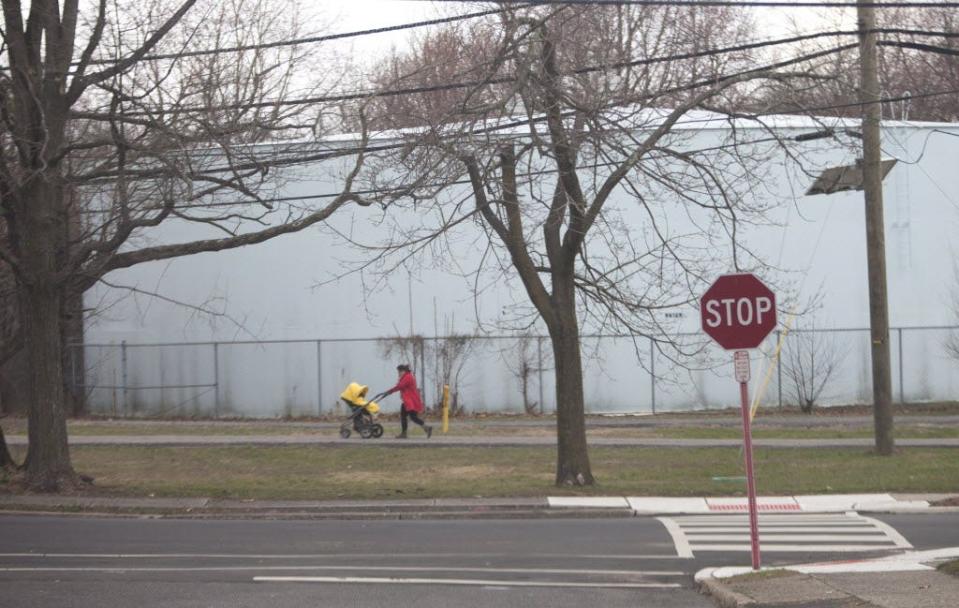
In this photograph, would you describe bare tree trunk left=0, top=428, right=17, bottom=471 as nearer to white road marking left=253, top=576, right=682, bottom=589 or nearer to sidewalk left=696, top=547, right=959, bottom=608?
white road marking left=253, top=576, right=682, bottom=589

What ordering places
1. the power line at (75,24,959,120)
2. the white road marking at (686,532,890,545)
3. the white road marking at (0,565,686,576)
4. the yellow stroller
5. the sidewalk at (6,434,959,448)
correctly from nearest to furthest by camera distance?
the white road marking at (0,565,686,576), the white road marking at (686,532,890,545), the power line at (75,24,959,120), the sidewalk at (6,434,959,448), the yellow stroller

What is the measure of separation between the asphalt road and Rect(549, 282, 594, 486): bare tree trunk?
2433 mm

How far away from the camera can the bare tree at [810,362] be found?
32.0 meters

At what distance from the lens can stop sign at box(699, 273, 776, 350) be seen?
34.5 ft

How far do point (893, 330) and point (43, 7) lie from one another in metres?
24.7

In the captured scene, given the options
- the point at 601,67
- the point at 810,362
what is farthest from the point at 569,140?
the point at 810,362

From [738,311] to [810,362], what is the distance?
74.1ft

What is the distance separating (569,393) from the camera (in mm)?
17641

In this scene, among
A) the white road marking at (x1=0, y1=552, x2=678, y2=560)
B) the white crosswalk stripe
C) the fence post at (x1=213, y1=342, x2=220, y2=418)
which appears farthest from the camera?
the fence post at (x1=213, y1=342, x2=220, y2=418)

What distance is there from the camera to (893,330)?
1277 inches

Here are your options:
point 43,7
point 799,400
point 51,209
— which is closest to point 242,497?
point 51,209

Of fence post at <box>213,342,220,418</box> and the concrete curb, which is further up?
fence post at <box>213,342,220,418</box>

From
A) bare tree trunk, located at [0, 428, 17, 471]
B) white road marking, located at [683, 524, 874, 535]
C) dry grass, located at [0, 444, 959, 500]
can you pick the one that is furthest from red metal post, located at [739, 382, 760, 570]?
bare tree trunk, located at [0, 428, 17, 471]

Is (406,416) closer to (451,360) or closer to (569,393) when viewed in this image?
(451,360)
